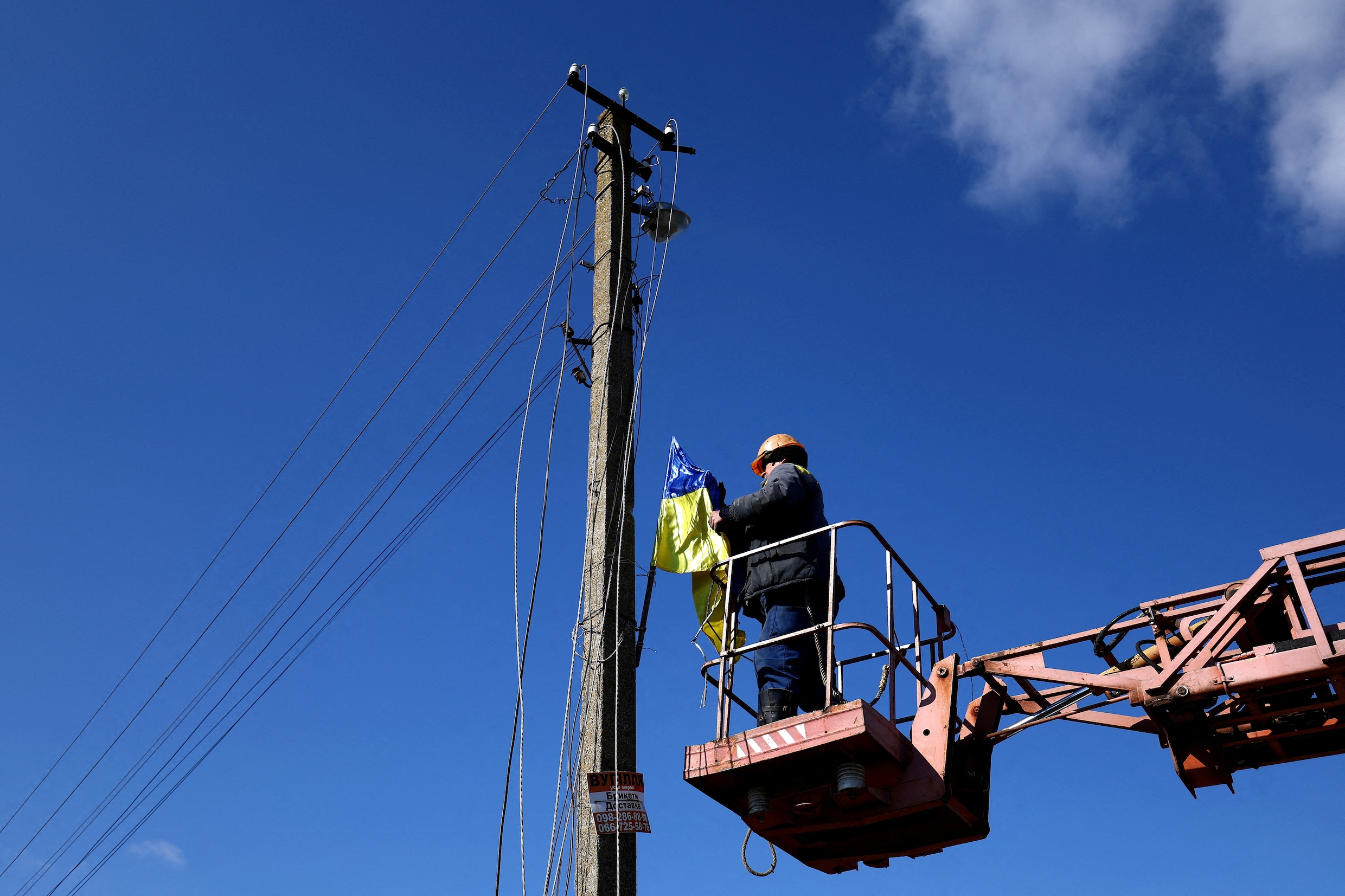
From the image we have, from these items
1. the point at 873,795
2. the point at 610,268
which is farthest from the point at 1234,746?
the point at 610,268

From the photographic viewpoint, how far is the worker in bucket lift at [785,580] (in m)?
6.66

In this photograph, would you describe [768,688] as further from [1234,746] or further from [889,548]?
[1234,746]

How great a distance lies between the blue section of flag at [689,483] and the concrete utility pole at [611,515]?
1.25 feet

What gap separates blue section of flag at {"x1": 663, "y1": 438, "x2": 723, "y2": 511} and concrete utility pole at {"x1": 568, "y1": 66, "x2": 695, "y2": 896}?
38 cm

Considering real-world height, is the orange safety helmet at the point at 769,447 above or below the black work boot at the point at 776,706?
above

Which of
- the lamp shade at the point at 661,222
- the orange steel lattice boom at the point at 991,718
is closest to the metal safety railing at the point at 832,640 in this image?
the orange steel lattice boom at the point at 991,718

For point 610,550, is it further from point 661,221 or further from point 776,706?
point 661,221

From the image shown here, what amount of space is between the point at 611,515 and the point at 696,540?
69cm

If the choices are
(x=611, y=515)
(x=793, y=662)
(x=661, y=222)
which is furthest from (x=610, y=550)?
(x=661, y=222)

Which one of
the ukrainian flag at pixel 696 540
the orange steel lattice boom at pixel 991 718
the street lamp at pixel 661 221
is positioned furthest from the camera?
the street lamp at pixel 661 221

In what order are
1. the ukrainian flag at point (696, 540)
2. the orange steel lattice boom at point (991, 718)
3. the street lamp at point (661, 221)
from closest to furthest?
the orange steel lattice boom at point (991, 718)
the ukrainian flag at point (696, 540)
the street lamp at point (661, 221)

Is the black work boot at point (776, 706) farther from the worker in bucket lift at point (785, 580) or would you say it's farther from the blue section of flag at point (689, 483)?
the blue section of flag at point (689, 483)

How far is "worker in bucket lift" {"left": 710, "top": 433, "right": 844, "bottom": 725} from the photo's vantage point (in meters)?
6.66

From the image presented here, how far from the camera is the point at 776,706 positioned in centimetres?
660
